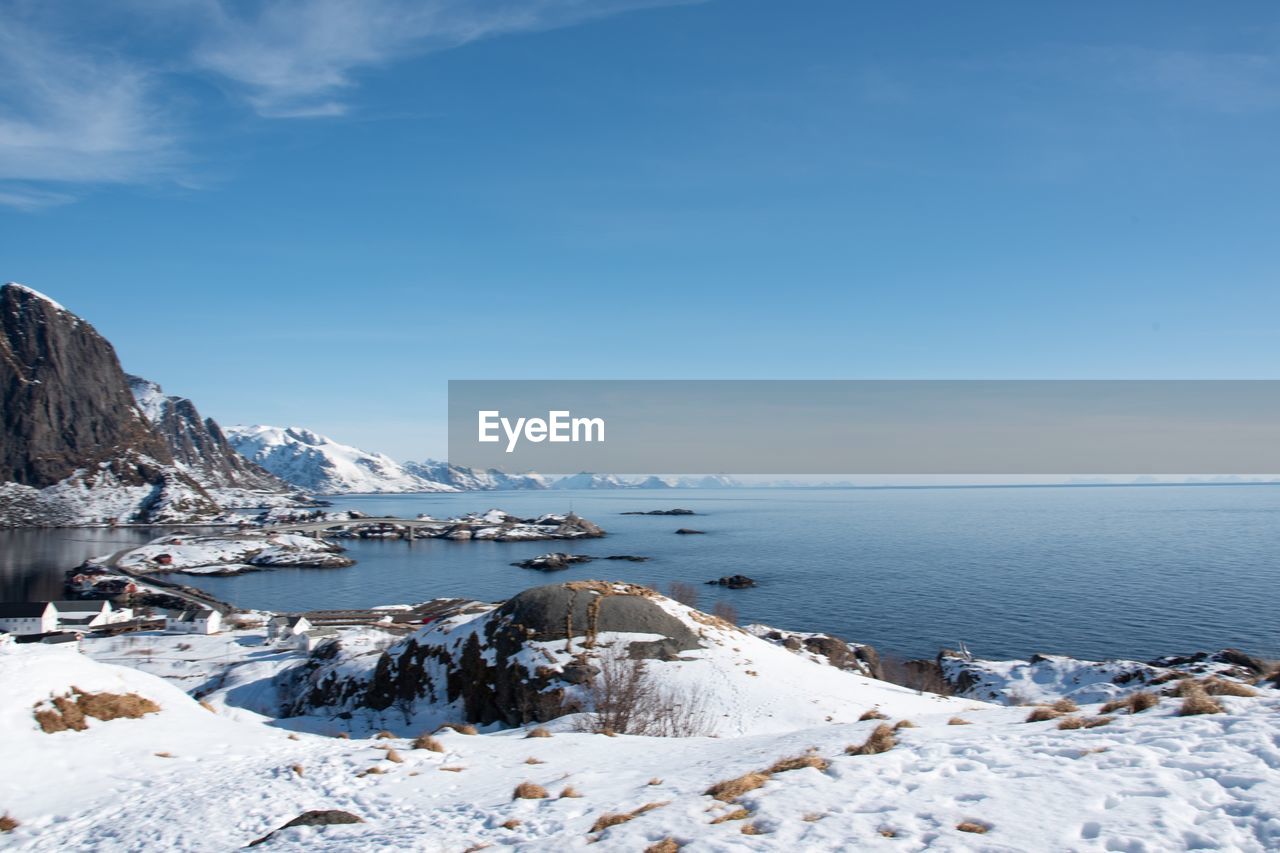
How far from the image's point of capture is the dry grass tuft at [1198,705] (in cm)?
1219

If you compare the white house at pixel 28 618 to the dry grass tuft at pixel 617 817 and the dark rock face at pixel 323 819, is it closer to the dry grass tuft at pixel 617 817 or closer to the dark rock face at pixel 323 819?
the dark rock face at pixel 323 819

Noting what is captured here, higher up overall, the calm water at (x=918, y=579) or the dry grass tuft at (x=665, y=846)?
the dry grass tuft at (x=665, y=846)

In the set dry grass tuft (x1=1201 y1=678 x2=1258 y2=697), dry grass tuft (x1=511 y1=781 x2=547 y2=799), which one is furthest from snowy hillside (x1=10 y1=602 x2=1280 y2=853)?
dry grass tuft (x1=1201 y1=678 x2=1258 y2=697)

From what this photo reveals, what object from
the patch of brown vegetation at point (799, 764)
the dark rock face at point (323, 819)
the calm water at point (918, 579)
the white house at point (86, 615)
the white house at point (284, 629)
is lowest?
the calm water at point (918, 579)

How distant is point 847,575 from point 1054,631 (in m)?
39.7

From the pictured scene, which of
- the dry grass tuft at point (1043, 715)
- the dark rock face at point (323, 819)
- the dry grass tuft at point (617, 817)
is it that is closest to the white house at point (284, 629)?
the dark rock face at point (323, 819)

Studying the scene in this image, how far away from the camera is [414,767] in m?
15.4

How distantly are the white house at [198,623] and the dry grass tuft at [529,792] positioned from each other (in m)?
70.2

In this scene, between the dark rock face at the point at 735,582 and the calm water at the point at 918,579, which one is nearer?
the calm water at the point at 918,579

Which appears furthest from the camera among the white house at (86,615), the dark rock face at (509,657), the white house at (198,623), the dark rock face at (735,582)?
the dark rock face at (735,582)

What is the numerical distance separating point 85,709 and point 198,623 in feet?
207

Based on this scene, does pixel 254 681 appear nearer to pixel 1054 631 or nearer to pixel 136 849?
pixel 136 849

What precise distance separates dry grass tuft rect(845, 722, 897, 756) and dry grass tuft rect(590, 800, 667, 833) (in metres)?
3.89

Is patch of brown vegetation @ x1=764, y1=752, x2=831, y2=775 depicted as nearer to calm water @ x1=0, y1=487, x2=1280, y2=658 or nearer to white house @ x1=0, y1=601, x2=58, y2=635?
calm water @ x1=0, y1=487, x2=1280, y2=658
